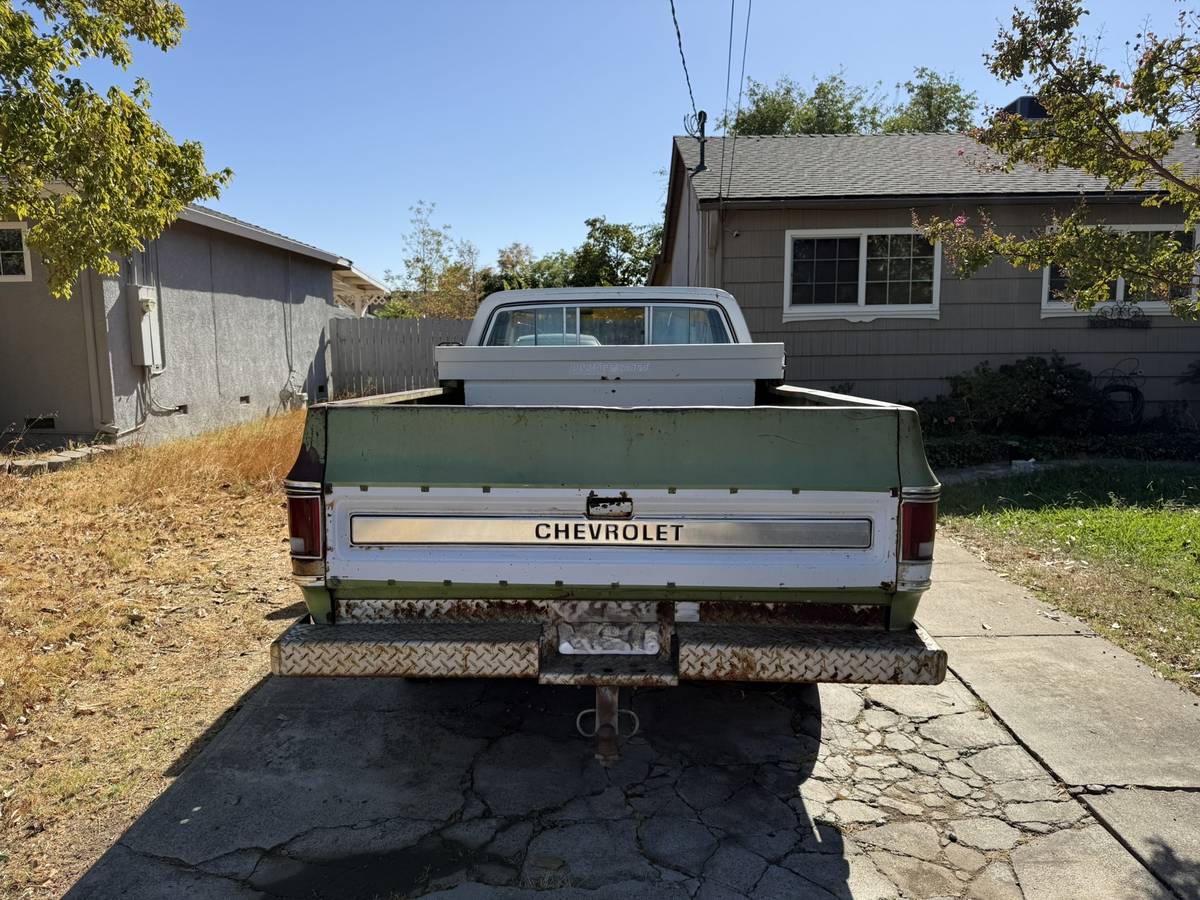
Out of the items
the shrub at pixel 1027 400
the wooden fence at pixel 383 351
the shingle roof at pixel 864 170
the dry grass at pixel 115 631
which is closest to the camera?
the dry grass at pixel 115 631

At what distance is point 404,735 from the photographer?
381cm

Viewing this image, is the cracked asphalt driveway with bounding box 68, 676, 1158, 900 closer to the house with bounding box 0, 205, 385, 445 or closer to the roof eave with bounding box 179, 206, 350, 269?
the house with bounding box 0, 205, 385, 445

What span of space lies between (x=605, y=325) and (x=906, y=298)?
280 inches

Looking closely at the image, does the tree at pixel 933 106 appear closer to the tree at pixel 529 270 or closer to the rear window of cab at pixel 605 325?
the tree at pixel 529 270

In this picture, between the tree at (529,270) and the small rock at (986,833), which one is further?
the tree at (529,270)

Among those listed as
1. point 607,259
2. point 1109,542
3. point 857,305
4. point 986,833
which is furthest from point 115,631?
point 607,259

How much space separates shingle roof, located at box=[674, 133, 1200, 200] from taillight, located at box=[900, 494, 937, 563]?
854cm

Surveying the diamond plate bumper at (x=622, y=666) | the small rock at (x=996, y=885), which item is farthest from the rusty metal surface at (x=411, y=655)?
the small rock at (x=996, y=885)

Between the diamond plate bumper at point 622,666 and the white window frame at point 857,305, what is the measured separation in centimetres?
894

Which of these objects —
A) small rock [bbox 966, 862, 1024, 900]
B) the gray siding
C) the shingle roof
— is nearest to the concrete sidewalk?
small rock [bbox 966, 862, 1024, 900]

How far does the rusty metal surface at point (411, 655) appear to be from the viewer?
2.94 m

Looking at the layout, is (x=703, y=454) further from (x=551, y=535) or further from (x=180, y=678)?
(x=180, y=678)

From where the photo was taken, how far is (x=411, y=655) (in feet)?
9.66

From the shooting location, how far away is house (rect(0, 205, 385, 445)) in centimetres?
988
